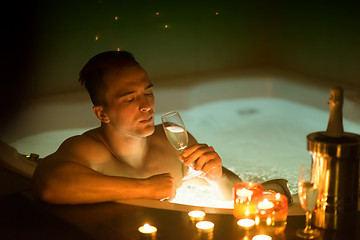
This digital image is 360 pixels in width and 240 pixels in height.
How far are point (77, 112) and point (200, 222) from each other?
2.70 metres

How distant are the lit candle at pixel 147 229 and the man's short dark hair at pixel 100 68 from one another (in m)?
0.65

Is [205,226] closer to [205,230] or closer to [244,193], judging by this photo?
[205,230]

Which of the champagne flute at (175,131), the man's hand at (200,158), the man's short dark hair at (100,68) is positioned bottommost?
the man's hand at (200,158)

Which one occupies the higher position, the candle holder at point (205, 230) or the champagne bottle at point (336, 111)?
the champagne bottle at point (336, 111)

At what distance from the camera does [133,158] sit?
2.15 meters

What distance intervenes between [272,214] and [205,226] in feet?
0.60

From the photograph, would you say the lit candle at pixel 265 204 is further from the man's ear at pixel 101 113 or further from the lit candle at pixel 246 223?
the man's ear at pixel 101 113

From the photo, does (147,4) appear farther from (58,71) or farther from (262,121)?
(262,121)

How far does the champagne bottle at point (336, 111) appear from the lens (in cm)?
138

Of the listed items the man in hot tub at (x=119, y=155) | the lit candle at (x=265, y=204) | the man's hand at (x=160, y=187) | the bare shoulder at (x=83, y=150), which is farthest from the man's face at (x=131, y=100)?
the lit candle at (x=265, y=204)

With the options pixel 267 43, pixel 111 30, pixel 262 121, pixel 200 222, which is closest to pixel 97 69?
pixel 200 222

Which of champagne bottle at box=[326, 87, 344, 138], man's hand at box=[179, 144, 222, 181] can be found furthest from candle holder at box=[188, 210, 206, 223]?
champagne bottle at box=[326, 87, 344, 138]

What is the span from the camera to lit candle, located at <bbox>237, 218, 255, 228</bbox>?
149cm

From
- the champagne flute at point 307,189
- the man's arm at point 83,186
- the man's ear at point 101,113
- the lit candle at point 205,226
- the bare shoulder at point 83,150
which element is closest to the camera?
the champagne flute at point 307,189
